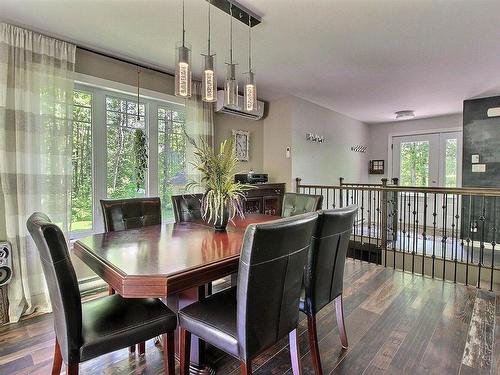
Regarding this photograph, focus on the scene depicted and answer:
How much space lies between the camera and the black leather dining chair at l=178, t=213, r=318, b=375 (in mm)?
1140

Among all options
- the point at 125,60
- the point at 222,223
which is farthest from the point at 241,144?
the point at 222,223

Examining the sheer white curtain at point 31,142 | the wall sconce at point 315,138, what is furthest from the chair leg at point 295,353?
the wall sconce at point 315,138

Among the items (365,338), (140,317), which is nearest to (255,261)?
(140,317)

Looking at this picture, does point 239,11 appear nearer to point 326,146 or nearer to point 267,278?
point 267,278

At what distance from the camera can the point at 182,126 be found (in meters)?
3.81

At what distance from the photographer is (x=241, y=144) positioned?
462cm

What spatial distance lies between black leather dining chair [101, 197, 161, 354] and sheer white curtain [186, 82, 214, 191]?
127cm

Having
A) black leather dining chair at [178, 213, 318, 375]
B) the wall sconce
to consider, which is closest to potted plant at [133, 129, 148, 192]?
black leather dining chair at [178, 213, 318, 375]

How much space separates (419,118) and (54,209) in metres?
6.95

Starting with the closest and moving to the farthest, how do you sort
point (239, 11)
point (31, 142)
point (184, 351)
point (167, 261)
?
point (167, 261), point (184, 351), point (239, 11), point (31, 142)

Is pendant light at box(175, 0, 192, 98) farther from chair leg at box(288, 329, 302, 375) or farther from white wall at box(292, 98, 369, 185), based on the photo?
white wall at box(292, 98, 369, 185)

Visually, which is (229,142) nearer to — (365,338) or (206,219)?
(206,219)

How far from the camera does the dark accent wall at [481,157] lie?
4.55 m

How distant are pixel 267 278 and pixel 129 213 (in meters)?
1.62
